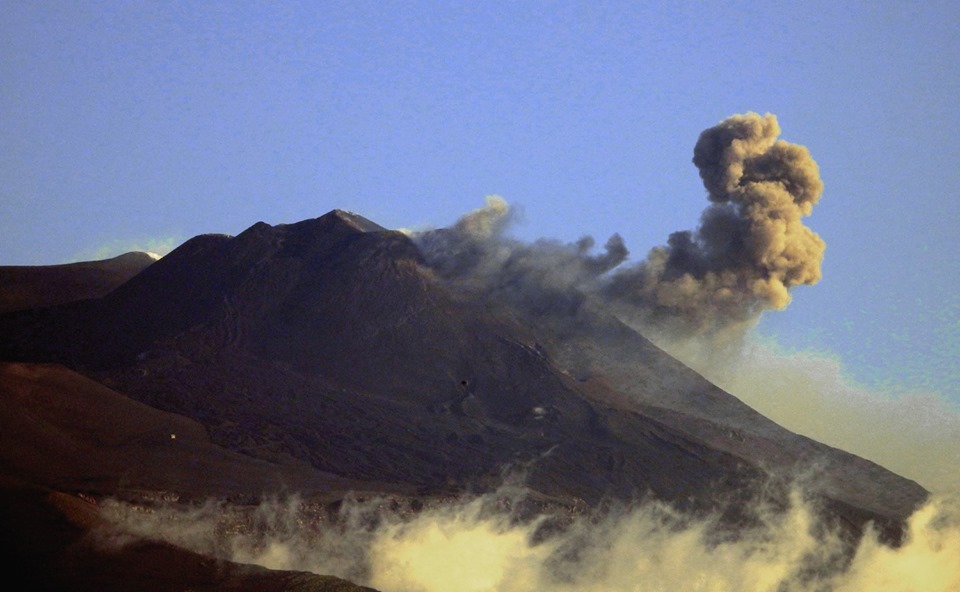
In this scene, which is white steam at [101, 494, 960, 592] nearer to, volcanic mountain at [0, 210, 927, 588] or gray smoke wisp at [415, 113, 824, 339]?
volcanic mountain at [0, 210, 927, 588]

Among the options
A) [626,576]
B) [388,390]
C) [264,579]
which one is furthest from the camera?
[388,390]

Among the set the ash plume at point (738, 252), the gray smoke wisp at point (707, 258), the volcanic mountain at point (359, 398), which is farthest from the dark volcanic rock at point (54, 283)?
the ash plume at point (738, 252)

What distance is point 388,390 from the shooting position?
184 feet

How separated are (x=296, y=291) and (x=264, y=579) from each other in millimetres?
34139

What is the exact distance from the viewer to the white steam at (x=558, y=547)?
39250 mm

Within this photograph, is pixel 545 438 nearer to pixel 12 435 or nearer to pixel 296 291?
pixel 296 291

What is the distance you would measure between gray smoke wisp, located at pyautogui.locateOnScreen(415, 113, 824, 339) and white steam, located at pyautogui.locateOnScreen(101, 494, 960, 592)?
20.8m

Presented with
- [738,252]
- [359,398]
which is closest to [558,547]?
[359,398]

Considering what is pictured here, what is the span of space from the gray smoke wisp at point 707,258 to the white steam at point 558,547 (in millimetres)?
20830

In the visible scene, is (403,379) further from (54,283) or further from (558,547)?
(54,283)

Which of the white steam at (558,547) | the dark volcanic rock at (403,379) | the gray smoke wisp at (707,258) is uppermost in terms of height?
the gray smoke wisp at (707,258)

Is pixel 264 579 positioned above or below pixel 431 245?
below

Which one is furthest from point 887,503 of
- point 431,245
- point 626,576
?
point 431,245

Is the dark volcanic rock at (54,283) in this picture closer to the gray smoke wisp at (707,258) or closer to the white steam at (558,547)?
the gray smoke wisp at (707,258)
